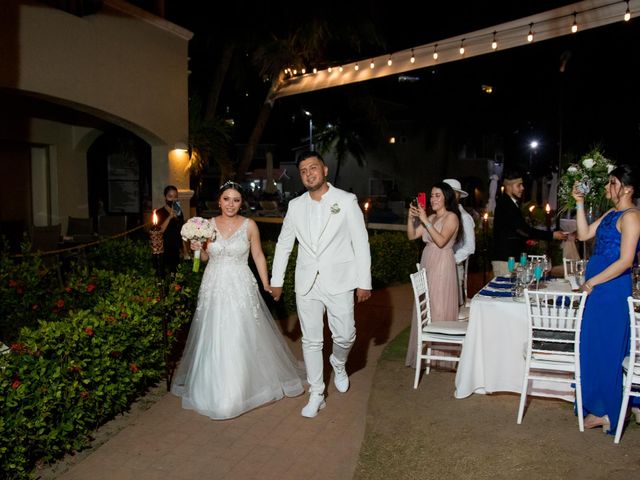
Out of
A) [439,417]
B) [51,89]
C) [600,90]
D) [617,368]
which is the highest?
[600,90]

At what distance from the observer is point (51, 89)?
34.1 feet

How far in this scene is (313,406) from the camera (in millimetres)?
5230

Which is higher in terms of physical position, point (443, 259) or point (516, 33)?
point (516, 33)

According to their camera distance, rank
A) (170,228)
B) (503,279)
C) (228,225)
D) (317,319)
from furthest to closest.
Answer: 1. (170,228)
2. (503,279)
3. (228,225)
4. (317,319)

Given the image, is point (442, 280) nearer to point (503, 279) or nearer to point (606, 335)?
point (503, 279)

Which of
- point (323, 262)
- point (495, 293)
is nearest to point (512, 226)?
point (495, 293)

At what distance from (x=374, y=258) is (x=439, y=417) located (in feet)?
21.2

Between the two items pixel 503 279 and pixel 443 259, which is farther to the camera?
pixel 503 279

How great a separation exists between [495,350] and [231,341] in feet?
7.76

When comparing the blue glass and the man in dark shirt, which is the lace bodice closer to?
the blue glass

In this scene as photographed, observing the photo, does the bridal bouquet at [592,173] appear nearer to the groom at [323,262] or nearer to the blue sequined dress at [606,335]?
the blue sequined dress at [606,335]

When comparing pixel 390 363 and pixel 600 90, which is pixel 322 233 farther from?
pixel 600 90

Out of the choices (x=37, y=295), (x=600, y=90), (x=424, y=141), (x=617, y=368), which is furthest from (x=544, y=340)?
(x=424, y=141)

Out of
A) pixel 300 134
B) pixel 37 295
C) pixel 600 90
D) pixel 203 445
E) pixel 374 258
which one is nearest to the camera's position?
pixel 203 445
